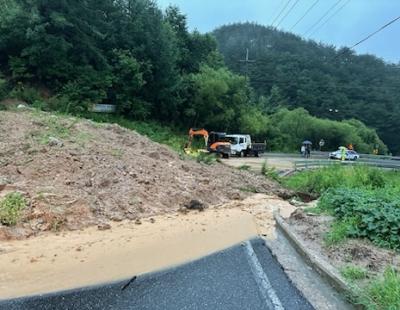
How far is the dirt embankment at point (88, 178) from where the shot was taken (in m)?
9.72

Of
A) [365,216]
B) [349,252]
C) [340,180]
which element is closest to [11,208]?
[349,252]

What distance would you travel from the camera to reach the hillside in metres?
58.2

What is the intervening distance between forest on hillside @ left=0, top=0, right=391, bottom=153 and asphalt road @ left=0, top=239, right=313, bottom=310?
25.5 m

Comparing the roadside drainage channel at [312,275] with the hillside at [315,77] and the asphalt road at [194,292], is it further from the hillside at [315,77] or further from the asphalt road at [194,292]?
the hillside at [315,77]

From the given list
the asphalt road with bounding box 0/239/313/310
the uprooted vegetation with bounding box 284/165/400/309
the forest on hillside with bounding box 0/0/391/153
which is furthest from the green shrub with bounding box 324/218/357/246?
the forest on hillside with bounding box 0/0/391/153

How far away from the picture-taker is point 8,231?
329 inches

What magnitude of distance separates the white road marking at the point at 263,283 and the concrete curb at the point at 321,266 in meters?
0.77

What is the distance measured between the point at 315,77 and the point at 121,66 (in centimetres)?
3718

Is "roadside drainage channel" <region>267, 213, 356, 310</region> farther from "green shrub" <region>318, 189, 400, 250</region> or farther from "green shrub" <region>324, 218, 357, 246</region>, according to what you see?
"green shrub" <region>318, 189, 400, 250</region>

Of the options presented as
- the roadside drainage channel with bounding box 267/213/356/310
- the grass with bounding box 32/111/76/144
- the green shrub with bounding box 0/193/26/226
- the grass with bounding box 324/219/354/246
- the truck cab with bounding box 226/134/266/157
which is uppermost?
the grass with bounding box 32/111/76/144

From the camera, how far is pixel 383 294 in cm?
470

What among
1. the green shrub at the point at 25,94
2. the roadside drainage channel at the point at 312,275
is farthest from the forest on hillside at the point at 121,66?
the roadside drainage channel at the point at 312,275

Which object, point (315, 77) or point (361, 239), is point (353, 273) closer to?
point (361, 239)

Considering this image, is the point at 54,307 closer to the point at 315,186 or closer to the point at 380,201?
the point at 380,201
